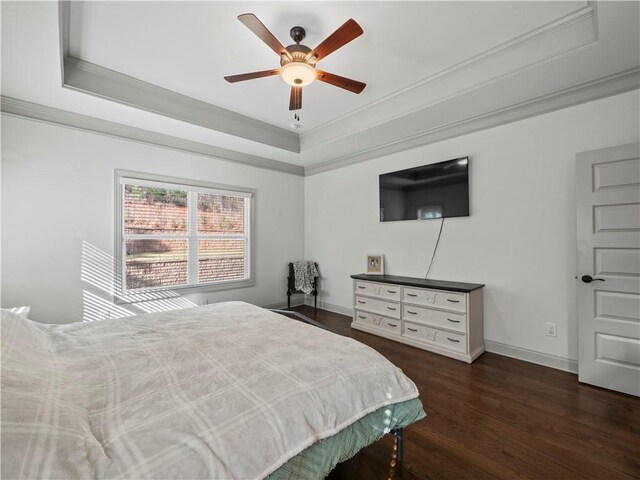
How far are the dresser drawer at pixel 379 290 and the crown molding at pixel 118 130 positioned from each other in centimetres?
248

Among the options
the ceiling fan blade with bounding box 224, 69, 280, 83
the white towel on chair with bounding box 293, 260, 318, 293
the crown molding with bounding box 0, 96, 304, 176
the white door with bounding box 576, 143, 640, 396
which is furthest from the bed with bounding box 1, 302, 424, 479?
the white towel on chair with bounding box 293, 260, 318, 293

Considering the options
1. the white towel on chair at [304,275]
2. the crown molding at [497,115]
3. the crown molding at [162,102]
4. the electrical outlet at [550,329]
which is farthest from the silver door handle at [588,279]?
the crown molding at [162,102]

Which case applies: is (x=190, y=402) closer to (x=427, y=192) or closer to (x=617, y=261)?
(x=617, y=261)

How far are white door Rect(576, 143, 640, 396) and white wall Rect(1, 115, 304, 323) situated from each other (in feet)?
14.5

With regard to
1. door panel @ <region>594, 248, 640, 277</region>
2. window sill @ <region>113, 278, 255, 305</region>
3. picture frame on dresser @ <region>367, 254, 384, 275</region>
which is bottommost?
window sill @ <region>113, 278, 255, 305</region>

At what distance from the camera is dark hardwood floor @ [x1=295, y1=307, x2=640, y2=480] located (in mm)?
1584

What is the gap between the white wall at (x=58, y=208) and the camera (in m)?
2.84

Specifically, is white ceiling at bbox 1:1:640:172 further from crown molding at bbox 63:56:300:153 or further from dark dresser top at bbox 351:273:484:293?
dark dresser top at bbox 351:273:484:293

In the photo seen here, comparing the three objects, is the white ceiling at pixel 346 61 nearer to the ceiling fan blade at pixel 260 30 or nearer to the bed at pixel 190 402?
the ceiling fan blade at pixel 260 30

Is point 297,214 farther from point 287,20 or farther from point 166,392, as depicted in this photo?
point 166,392

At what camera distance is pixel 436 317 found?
3.21 metres

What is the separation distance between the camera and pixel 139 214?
143 inches

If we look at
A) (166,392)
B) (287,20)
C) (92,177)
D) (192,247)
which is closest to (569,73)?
(287,20)

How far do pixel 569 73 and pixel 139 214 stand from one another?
15.2ft
